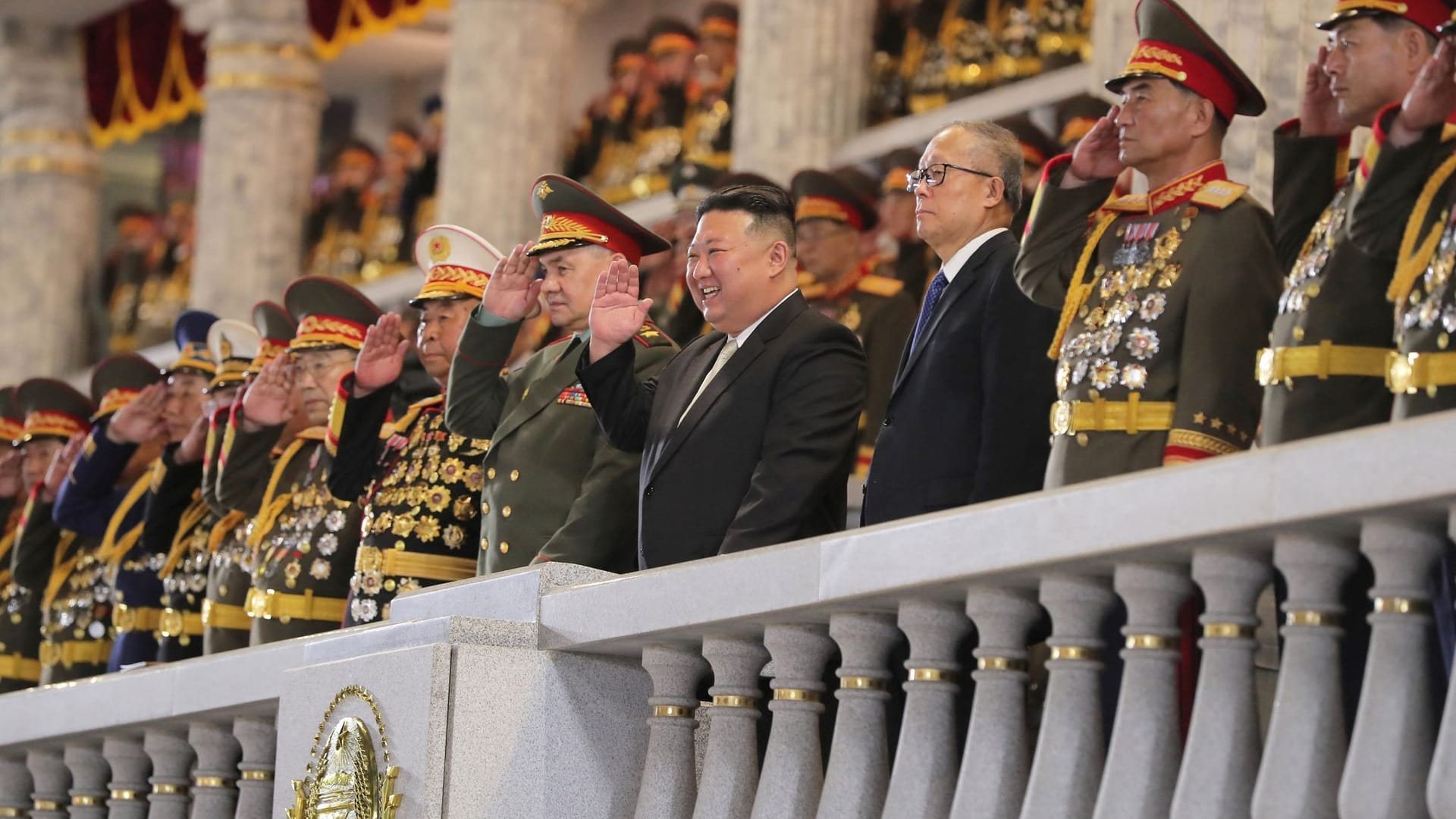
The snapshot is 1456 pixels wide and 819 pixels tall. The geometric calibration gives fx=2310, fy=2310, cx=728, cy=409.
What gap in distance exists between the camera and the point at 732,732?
3.04m

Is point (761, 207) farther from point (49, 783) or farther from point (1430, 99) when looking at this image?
point (49, 783)

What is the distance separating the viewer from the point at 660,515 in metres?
3.62

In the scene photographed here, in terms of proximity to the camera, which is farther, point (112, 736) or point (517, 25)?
point (517, 25)

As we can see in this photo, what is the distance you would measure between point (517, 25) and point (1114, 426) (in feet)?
24.5

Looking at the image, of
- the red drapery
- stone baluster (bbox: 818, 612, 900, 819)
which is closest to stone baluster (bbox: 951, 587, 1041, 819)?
stone baluster (bbox: 818, 612, 900, 819)

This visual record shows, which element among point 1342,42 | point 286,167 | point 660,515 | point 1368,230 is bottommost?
point 660,515

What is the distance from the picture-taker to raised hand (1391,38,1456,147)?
2.83m

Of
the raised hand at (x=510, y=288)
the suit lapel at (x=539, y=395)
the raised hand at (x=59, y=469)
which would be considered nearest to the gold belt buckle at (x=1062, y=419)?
the suit lapel at (x=539, y=395)

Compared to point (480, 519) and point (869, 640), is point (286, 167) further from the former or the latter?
point (869, 640)

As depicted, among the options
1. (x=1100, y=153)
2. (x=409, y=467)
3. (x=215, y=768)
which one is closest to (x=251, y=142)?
(x=409, y=467)

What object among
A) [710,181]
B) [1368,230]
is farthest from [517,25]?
[1368,230]

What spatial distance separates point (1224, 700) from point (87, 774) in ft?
8.34

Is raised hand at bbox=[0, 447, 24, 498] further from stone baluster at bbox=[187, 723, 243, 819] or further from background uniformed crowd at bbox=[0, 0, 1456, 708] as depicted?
stone baluster at bbox=[187, 723, 243, 819]

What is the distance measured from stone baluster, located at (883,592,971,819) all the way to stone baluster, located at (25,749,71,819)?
2.15 meters
